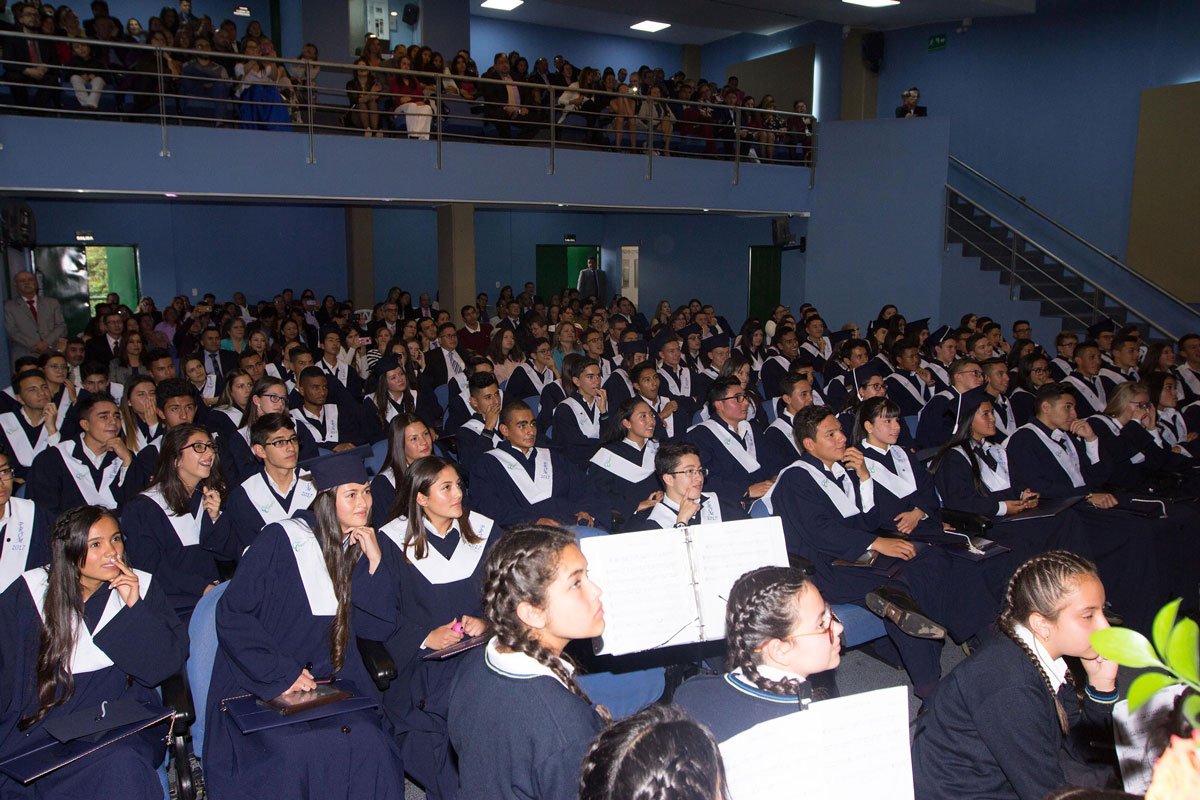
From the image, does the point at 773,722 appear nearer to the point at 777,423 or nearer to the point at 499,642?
the point at 499,642

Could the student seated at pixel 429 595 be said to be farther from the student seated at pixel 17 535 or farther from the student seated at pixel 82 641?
the student seated at pixel 17 535

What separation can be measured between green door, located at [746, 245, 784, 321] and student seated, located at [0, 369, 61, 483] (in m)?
12.7

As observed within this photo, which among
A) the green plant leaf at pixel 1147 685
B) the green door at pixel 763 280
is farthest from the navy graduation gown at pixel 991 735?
the green door at pixel 763 280

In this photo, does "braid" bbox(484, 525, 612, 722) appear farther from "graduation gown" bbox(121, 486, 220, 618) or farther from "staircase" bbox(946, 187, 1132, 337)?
"staircase" bbox(946, 187, 1132, 337)

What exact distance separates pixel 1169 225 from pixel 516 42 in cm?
1355

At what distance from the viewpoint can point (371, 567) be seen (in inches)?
145

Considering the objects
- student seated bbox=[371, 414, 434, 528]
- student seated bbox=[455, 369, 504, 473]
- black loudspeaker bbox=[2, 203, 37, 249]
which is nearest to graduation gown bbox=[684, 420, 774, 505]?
student seated bbox=[455, 369, 504, 473]

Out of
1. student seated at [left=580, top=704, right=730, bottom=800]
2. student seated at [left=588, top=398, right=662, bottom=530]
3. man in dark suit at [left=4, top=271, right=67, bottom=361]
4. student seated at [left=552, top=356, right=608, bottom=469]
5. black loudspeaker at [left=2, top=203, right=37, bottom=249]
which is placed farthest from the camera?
black loudspeaker at [left=2, top=203, right=37, bottom=249]

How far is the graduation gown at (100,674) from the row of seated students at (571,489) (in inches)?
8.2

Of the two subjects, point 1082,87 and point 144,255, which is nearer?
point 1082,87

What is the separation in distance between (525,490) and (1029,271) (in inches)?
433

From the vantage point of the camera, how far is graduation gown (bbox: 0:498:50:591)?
4035 mm

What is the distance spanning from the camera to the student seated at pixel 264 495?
449 centimetres

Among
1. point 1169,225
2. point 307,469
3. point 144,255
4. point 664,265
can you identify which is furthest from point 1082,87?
point 144,255
